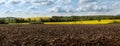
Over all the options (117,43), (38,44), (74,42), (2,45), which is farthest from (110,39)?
(2,45)

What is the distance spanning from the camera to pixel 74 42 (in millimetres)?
22766

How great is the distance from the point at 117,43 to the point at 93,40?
1877 millimetres

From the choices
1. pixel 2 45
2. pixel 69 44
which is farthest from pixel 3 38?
pixel 69 44

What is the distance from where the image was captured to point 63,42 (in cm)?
2278

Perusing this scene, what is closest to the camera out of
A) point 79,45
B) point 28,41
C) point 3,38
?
point 79,45

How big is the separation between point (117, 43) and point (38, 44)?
20.0 ft

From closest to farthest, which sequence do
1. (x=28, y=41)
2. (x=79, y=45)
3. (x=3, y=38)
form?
(x=79, y=45) → (x=28, y=41) → (x=3, y=38)

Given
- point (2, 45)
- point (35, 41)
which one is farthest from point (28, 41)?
point (2, 45)

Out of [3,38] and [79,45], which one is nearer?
[79,45]

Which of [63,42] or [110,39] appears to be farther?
[110,39]

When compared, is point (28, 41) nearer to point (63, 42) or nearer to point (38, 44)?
point (38, 44)

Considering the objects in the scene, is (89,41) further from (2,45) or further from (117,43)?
(2,45)

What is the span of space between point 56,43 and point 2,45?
4.58 m

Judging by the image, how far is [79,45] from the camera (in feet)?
72.3
